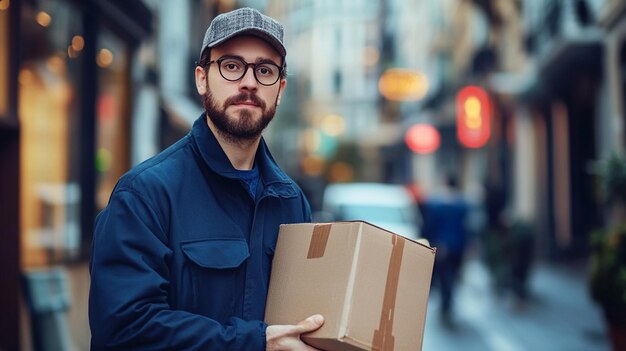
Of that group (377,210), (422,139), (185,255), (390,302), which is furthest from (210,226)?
(422,139)

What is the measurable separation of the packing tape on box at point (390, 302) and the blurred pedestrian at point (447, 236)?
9.35 m

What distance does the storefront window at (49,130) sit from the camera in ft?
23.8

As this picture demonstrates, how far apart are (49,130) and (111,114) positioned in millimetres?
2211

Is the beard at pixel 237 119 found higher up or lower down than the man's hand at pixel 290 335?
higher up

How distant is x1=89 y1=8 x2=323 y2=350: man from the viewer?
2256mm

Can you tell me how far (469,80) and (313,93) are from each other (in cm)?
3342

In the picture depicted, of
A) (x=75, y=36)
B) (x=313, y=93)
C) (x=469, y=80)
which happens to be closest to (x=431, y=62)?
(x=469, y=80)

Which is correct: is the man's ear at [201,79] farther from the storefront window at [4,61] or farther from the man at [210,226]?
the storefront window at [4,61]

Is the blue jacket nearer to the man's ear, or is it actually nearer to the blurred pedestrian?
the man's ear

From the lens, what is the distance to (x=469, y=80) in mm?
31719

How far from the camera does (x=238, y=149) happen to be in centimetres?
265

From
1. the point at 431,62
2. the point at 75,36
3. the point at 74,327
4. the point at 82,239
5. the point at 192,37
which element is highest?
the point at 431,62

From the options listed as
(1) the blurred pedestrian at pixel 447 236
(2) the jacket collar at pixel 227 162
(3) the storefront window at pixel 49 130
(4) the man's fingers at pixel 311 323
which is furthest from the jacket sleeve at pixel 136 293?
Answer: (1) the blurred pedestrian at pixel 447 236

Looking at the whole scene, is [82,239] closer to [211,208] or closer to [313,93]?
[211,208]
